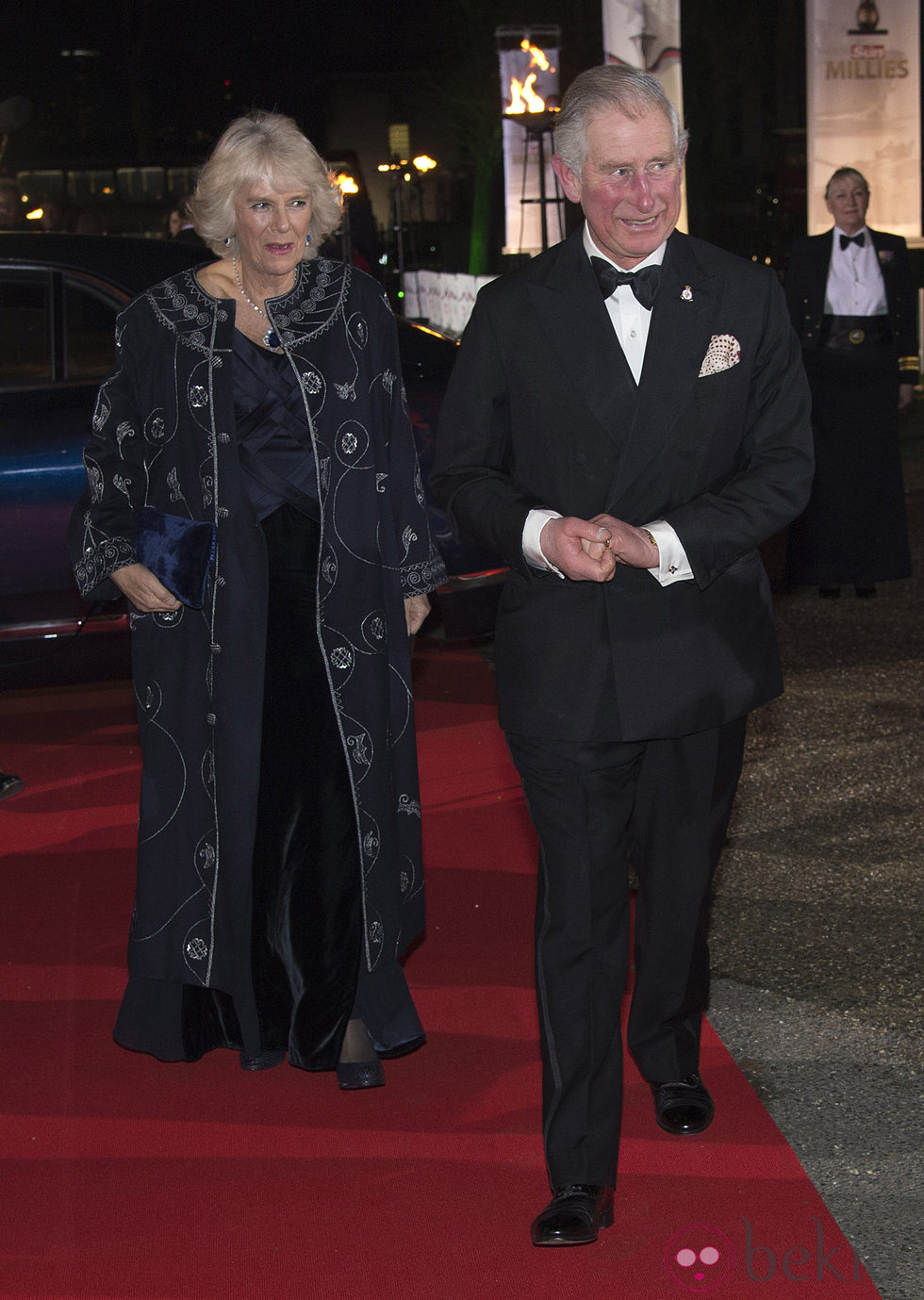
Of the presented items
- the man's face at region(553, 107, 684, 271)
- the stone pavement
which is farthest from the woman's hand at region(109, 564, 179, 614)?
the stone pavement

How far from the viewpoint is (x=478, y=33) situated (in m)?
38.1

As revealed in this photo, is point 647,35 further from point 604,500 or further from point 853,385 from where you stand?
point 604,500

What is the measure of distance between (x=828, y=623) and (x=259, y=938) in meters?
4.87

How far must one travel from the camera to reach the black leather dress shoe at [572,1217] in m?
2.74

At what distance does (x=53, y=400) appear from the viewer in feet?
19.9

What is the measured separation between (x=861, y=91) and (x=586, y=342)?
13.6 metres

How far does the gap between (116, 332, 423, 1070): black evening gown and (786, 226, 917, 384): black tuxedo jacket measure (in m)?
5.08

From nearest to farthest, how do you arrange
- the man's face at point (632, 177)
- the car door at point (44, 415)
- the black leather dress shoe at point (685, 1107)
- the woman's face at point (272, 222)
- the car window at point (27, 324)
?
the man's face at point (632, 177)
the black leather dress shoe at point (685, 1107)
the woman's face at point (272, 222)
the car door at point (44, 415)
the car window at point (27, 324)

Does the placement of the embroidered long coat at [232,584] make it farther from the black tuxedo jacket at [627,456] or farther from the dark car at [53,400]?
the dark car at [53,400]

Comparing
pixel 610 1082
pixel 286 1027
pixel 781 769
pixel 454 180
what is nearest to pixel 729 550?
pixel 610 1082

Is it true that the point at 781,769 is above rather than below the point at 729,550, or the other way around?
below

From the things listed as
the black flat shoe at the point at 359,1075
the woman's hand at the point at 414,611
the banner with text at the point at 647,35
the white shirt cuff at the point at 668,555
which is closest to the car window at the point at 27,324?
the woman's hand at the point at 414,611

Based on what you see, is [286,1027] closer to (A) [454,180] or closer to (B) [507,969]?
(B) [507,969]

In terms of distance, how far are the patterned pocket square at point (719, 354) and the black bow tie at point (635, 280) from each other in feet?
0.41
